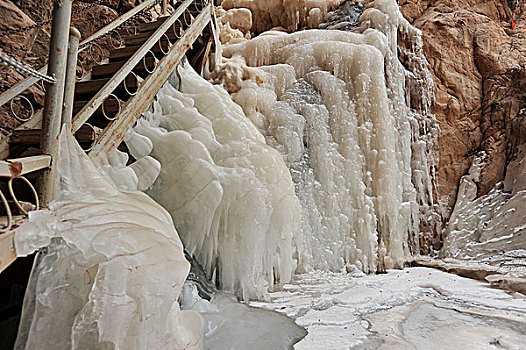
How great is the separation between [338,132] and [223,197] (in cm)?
253

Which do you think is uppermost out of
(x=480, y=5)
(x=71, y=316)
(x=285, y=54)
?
(x=480, y=5)

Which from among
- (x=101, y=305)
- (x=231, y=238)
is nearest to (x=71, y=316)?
(x=101, y=305)

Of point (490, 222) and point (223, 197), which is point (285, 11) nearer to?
point (490, 222)

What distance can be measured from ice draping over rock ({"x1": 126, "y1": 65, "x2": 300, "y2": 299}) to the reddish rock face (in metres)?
4.50

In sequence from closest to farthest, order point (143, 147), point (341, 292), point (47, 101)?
point (47, 101) → point (143, 147) → point (341, 292)

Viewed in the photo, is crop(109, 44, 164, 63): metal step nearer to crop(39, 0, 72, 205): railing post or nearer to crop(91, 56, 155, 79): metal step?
crop(91, 56, 155, 79): metal step

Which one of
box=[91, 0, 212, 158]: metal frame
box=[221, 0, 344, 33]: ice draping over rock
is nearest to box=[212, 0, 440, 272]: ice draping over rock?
box=[91, 0, 212, 158]: metal frame

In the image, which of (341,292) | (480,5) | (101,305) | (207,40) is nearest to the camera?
(101,305)

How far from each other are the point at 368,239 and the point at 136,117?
3.25 meters

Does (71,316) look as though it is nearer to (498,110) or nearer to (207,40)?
(207,40)

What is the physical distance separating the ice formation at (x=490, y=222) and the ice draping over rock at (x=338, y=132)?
28.4 inches

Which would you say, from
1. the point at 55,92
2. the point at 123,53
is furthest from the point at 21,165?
the point at 123,53

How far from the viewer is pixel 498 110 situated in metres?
6.36

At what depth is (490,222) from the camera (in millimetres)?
5637
